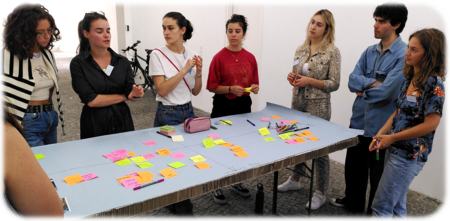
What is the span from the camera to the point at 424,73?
174cm

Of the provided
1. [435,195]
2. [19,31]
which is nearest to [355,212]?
[435,195]

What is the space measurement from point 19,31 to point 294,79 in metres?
1.91

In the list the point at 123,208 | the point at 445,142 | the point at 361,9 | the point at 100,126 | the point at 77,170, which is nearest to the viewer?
the point at 123,208

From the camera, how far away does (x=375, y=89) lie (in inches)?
84.4

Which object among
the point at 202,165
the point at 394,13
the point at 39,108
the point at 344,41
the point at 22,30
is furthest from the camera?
the point at 344,41

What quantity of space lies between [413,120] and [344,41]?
1.73m

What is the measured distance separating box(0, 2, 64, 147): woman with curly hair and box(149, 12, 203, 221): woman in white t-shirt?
2.26 feet

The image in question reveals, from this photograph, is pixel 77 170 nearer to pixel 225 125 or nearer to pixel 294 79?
pixel 225 125

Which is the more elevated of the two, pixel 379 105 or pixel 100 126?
pixel 379 105

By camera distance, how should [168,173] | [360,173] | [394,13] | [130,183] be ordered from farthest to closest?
[360,173], [394,13], [168,173], [130,183]

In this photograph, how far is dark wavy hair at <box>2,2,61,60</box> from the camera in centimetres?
187

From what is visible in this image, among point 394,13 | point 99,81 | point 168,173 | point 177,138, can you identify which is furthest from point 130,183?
point 394,13

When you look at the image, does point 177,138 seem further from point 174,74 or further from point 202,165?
point 174,74

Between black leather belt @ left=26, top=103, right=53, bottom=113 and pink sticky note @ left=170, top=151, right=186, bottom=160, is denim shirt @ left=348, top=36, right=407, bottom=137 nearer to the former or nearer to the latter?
pink sticky note @ left=170, top=151, right=186, bottom=160
